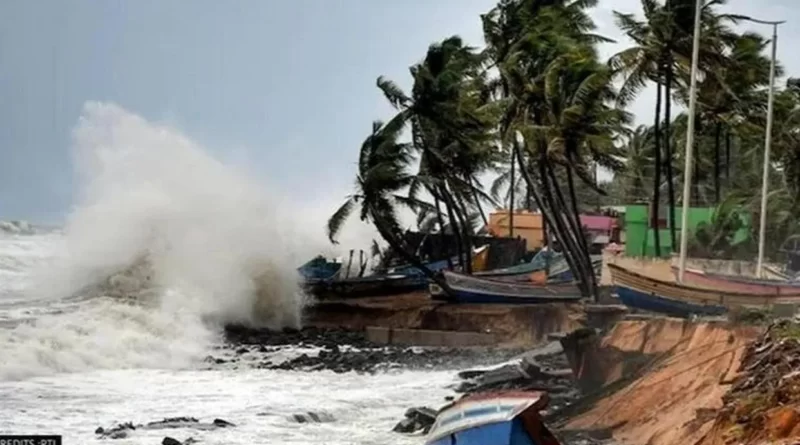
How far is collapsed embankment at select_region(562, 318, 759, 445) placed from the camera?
42.3 ft

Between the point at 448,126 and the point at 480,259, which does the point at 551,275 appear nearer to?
the point at 480,259

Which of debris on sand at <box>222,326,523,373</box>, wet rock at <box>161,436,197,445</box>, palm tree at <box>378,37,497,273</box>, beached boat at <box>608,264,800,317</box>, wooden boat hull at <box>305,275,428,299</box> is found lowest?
debris on sand at <box>222,326,523,373</box>

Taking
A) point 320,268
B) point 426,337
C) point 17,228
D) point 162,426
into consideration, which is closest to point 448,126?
point 426,337

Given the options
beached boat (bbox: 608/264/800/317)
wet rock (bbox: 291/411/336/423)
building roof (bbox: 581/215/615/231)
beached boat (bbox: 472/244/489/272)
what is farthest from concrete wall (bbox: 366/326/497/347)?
building roof (bbox: 581/215/615/231)

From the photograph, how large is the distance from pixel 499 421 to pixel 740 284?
1709 centimetres

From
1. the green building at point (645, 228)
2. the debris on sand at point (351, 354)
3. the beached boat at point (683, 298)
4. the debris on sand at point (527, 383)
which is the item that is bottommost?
the debris on sand at point (351, 354)

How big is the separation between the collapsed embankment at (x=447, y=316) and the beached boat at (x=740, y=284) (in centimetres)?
328

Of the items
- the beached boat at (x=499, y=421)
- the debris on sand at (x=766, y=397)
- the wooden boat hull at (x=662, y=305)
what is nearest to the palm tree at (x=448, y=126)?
the wooden boat hull at (x=662, y=305)

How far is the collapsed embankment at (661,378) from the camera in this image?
508 inches

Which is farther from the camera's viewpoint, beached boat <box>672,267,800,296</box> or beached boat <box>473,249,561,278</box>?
beached boat <box>473,249,561,278</box>

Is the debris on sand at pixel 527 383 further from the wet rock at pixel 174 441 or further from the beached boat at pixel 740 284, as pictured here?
the beached boat at pixel 740 284

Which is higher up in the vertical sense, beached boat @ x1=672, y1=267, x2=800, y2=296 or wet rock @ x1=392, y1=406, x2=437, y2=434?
beached boat @ x1=672, y1=267, x2=800, y2=296

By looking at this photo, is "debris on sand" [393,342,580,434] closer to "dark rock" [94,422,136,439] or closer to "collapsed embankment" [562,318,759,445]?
"collapsed embankment" [562,318,759,445]

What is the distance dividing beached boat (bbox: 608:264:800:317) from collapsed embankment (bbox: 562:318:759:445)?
3.76 meters
